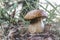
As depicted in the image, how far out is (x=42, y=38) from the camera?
54.9 inches

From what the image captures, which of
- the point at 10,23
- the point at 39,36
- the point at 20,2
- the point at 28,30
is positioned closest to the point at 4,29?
the point at 10,23

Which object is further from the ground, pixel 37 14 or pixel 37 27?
pixel 37 14

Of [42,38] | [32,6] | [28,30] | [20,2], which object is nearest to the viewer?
[42,38]

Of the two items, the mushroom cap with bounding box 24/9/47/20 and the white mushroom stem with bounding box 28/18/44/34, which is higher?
the mushroom cap with bounding box 24/9/47/20

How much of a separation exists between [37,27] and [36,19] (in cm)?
6

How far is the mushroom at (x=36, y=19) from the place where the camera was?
143cm

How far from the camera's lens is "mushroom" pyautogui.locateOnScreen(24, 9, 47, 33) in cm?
143

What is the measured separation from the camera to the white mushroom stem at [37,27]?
1484 mm

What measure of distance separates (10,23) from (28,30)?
163mm

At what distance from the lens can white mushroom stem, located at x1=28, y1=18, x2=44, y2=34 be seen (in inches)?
58.4

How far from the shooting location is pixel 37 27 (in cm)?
150

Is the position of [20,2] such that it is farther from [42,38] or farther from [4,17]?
[42,38]

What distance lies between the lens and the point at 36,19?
4.85 feet

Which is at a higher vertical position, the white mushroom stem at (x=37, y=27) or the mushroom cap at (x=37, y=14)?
the mushroom cap at (x=37, y=14)
